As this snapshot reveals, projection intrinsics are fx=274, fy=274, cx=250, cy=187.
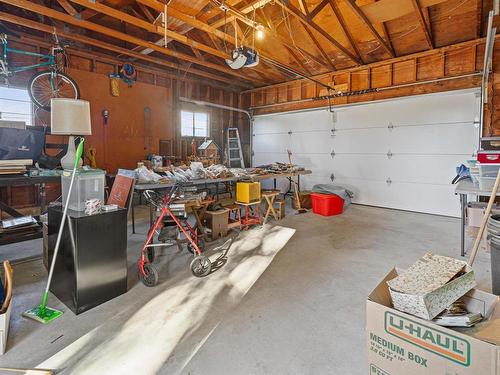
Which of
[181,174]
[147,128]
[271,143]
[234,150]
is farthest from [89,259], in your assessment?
[271,143]

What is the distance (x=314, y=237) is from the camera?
4.25 metres

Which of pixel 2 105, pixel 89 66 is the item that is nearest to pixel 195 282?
pixel 2 105

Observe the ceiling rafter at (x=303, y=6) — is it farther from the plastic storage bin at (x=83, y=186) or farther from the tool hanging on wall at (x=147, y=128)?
the tool hanging on wall at (x=147, y=128)

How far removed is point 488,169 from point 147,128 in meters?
6.56

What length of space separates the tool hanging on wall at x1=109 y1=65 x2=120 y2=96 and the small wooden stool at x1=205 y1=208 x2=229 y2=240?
13.3 feet

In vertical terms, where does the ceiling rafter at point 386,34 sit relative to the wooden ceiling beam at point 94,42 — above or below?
above

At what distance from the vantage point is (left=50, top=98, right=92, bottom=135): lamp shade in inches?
97.5

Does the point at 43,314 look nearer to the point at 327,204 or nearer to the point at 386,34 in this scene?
the point at 327,204

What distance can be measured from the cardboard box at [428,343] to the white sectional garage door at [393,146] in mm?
5356

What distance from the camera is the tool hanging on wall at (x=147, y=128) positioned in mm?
6784

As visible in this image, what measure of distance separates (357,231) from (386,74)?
415cm

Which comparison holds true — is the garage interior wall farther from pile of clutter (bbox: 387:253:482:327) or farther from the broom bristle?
pile of clutter (bbox: 387:253:482:327)

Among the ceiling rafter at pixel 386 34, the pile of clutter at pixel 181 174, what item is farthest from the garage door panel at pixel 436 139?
the pile of clutter at pixel 181 174

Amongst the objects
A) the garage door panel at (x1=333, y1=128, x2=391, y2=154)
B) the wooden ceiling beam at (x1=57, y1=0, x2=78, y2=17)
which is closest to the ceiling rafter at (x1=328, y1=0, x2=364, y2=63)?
the garage door panel at (x1=333, y1=128, x2=391, y2=154)
